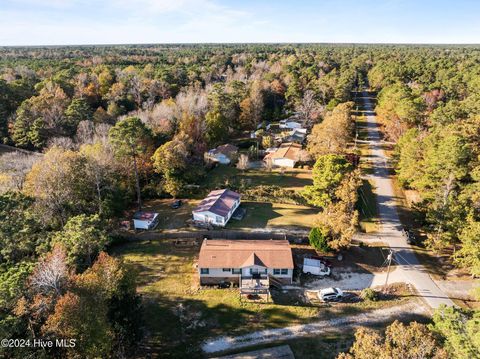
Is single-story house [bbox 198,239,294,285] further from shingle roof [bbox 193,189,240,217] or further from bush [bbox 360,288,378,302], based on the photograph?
shingle roof [bbox 193,189,240,217]

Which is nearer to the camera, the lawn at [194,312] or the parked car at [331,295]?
the lawn at [194,312]

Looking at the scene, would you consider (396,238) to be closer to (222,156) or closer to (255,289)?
(255,289)

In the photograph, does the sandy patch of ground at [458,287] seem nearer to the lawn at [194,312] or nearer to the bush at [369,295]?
the lawn at [194,312]

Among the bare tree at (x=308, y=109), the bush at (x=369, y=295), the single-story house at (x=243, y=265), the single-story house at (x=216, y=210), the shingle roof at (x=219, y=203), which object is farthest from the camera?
the bare tree at (x=308, y=109)

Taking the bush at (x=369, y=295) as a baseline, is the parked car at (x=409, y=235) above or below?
above

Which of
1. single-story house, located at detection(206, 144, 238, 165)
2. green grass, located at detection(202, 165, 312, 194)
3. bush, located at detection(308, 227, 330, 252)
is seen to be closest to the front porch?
bush, located at detection(308, 227, 330, 252)

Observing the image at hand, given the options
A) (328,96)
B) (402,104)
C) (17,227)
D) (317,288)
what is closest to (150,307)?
(17,227)

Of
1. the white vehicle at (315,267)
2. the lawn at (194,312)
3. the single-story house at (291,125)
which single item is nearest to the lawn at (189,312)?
the lawn at (194,312)

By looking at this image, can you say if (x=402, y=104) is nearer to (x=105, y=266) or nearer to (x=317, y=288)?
(x=317, y=288)
